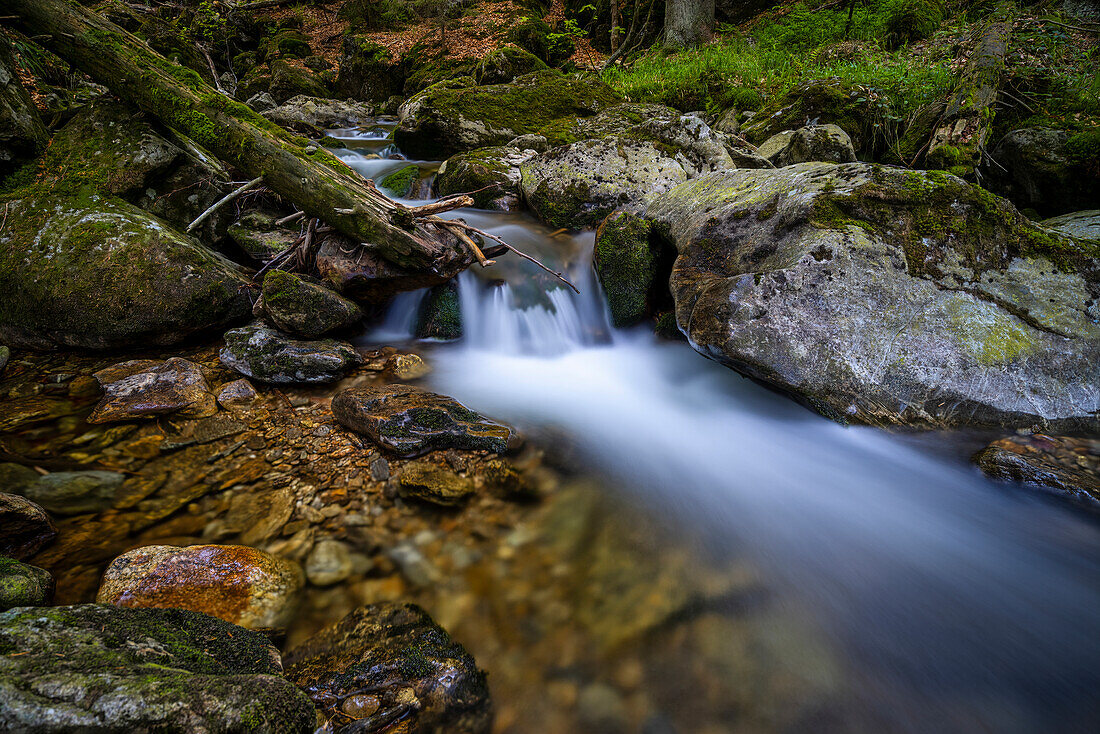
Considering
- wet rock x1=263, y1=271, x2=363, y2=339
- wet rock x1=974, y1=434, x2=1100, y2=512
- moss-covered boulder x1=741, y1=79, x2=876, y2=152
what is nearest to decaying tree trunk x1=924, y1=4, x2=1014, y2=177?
moss-covered boulder x1=741, y1=79, x2=876, y2=152

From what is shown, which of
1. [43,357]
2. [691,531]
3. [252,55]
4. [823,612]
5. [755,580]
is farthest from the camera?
[252,55]

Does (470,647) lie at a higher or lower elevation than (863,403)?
lower

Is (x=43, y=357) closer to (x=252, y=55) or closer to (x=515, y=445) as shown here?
(x=515, y=445)

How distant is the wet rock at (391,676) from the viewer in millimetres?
1565

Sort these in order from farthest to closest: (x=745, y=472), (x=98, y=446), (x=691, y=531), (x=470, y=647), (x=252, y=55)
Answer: (x=252, y=55)
(x=745, y=472)
(x=98, y=446)
(x=691, y=531)
(x=470, y=647)

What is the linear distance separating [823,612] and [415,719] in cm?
196

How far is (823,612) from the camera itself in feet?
7.02

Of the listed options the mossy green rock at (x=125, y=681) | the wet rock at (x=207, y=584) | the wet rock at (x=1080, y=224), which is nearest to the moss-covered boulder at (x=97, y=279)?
the wet rock at (x=207, y=584)

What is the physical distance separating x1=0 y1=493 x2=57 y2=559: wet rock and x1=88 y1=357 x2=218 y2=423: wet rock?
1074 millimetres

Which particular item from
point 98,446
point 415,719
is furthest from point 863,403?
point 98,446

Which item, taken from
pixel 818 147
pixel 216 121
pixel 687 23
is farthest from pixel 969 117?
pixel 687 23

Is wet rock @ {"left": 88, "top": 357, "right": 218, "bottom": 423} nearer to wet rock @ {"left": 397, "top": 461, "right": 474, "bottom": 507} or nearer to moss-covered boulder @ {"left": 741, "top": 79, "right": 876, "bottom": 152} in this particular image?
wet rock @ {"left": 397, "top": 461, "right": 474, "bottom": 507}

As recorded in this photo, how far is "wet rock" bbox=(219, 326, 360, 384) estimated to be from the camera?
368 centimetres

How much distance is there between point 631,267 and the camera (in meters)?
4.73
